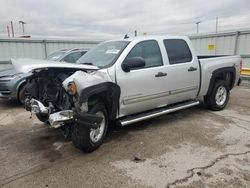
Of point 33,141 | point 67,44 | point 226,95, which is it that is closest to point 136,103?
point 33,141

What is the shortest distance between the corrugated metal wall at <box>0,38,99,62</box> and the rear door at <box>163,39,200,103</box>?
8.72 metres

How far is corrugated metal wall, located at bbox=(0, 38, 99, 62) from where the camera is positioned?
37.6 feet

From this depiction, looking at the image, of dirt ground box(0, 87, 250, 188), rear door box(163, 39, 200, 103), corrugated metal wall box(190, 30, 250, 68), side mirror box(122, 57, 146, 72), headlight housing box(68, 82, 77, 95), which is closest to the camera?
dirt ground box(0, 87, 250, 188)

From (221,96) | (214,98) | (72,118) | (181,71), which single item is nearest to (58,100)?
(72,118)

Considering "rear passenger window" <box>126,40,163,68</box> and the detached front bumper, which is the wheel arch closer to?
"rear passenger window" <box>126,40,163,68</box>

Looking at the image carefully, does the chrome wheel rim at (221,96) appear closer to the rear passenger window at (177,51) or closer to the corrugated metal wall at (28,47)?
the rear passenger window at (177,51)

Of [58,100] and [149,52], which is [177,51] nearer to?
[149,52]

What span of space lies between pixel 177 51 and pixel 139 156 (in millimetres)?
2615

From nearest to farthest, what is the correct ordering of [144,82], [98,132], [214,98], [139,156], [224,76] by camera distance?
[139,156] < [98,132] < [144,82] < [214,98] < [224,76]

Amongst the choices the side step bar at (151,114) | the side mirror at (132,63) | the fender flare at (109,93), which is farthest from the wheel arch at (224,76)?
the fender flare at (109,93)

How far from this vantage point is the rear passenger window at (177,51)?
5.26m

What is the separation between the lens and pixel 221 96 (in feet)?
21.9

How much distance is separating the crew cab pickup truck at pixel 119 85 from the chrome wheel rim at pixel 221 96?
0.51 feet

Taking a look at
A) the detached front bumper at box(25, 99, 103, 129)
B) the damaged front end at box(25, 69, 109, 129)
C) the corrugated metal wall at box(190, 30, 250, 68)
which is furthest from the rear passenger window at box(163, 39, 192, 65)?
the corrugated metal wall at box(190, 30, 250, 68)
